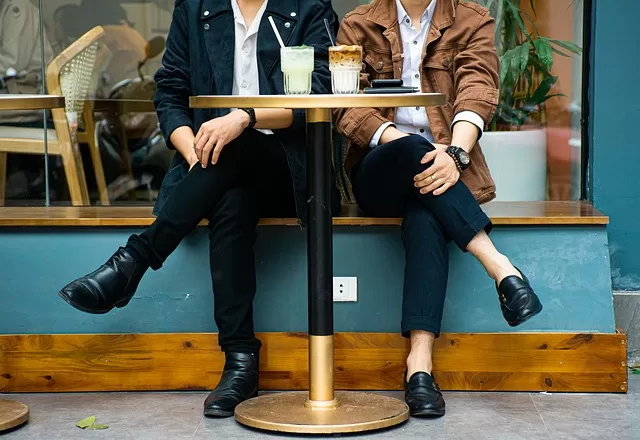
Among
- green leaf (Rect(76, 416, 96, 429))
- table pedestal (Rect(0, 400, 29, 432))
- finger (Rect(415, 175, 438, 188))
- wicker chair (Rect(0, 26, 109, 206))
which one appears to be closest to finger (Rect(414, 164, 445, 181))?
finger (Rect(415, 175, 438, 188))

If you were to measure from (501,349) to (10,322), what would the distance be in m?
1.43

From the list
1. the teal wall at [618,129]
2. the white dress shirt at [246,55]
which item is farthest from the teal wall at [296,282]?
the teal wall at [618,129]

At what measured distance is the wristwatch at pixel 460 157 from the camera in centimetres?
287

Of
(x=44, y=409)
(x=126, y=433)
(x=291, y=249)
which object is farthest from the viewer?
(x=291, y=249)

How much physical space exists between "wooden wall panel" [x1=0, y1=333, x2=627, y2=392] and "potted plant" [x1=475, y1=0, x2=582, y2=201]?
874 mm

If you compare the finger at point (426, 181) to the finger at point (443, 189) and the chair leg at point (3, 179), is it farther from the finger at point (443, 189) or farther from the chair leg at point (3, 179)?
the chair leg at point (3, 179)

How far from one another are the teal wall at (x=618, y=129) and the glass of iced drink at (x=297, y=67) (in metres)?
1.40

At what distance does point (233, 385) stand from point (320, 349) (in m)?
0.30

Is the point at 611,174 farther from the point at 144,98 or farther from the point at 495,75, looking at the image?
the point at 144,98

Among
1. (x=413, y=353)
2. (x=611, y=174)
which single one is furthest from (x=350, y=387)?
(x=611, y=174)

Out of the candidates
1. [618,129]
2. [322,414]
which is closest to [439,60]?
[618,129]

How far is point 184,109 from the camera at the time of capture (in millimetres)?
3227

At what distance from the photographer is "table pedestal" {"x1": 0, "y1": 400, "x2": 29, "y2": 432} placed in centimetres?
277

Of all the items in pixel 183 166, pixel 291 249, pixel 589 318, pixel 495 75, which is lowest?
pixel 589 318
